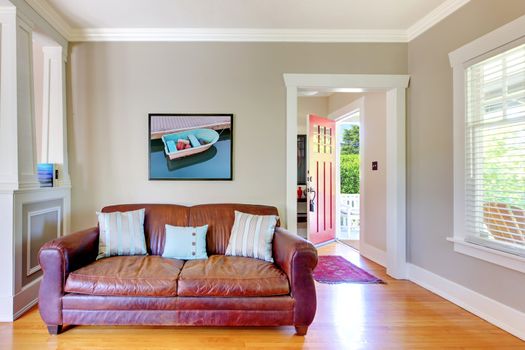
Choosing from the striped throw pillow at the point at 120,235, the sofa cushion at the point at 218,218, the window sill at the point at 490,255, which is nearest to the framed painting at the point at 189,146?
the sofa cushion at the point at 218,218

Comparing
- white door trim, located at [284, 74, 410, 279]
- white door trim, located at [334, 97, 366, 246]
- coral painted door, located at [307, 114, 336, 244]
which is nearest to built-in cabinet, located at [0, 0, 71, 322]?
white door trim, located at [284, 74, 410, 279]

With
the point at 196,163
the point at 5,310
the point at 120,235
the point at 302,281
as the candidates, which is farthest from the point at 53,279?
the point at 302,281

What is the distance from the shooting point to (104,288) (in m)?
1.96

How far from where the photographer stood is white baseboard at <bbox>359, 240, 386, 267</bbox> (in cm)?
372

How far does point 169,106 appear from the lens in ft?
10.1

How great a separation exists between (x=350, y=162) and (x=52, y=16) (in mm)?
5493

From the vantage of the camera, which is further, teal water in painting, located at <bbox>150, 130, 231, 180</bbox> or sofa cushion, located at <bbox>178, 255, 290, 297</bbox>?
teal water in painting, located at <bbox>150, 130, 231, 180</bbox>

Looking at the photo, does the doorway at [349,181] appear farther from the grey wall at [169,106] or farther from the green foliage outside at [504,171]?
the green foliage outside at [504,171]

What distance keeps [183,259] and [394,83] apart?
2802 millimetres

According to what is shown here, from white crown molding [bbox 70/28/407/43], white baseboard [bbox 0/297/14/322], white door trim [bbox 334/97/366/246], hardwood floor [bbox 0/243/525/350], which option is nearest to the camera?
hardwood floor [bbox 0/243/525/350]

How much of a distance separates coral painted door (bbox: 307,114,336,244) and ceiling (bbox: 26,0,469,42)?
5.30 ft

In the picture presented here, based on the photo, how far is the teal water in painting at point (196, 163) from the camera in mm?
3041

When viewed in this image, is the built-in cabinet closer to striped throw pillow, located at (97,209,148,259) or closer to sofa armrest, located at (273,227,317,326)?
striped throw pillow, located at (97,209,148,259)

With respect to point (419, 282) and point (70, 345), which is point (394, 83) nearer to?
point (419, 282)
